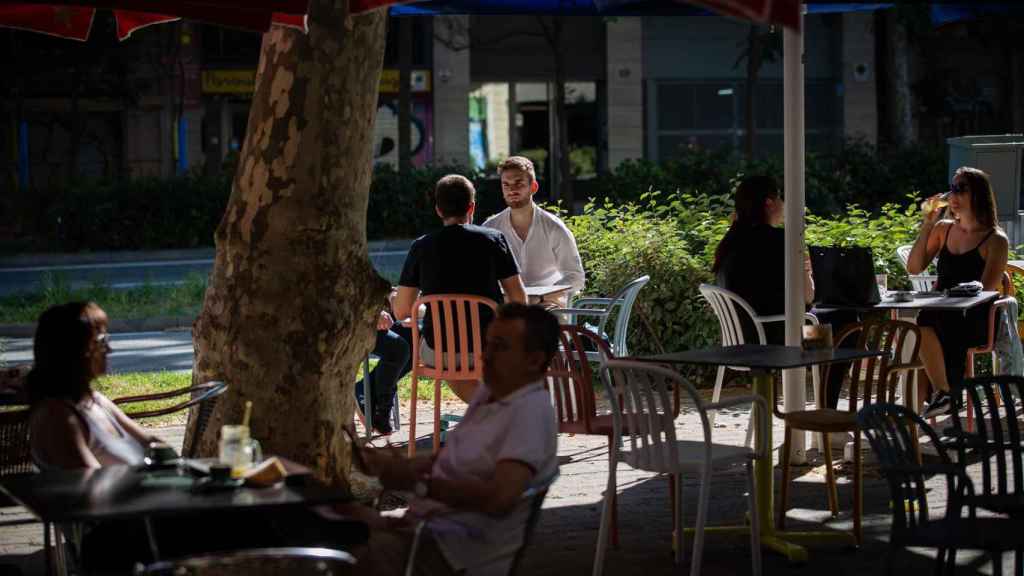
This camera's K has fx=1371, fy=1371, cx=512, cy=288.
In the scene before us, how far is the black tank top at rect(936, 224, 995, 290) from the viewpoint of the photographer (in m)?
8.51

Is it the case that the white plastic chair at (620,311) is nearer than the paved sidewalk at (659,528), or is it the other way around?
the paved sidewalk at (659,528)

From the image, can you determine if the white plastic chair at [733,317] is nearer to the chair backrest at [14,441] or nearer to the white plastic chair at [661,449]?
the white plastic chair at [661,449]

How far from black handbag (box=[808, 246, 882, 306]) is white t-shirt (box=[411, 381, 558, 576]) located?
423cm

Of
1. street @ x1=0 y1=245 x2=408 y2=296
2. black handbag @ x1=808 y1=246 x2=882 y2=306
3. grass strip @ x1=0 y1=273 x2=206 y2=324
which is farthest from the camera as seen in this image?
street @ x1=0 y1=245 x2=408 y2=296

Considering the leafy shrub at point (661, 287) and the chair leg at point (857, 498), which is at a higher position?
the leafy shrub at point (661, 287)

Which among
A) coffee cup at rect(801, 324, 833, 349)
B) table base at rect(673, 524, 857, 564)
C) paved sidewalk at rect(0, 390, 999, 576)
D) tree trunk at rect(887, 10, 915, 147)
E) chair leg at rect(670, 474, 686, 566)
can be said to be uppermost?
tree trunk at rect(887, 10, 915, 147)

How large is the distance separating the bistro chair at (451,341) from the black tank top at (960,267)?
3.10 metres

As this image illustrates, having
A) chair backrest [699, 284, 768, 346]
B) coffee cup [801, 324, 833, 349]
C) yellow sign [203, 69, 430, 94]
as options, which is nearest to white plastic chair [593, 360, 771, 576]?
→ coffee cup [801, 324, 833, 349]

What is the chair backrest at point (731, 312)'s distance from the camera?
25.1ft

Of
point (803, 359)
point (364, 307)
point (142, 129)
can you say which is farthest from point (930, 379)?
point (142, 129)

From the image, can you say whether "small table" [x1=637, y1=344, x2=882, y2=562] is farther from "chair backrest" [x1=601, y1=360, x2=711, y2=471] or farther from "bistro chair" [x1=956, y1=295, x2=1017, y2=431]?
"bistro chair" [x1=956, y1=295, x2=1017, y2=431]

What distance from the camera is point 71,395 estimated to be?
4234 mm

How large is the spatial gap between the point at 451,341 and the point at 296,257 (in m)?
1.70

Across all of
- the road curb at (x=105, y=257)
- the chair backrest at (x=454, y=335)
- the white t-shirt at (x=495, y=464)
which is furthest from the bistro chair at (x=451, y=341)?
the road curb at (x=105, y=257)
